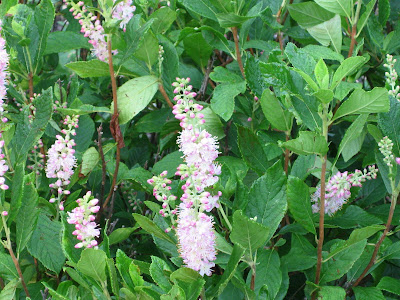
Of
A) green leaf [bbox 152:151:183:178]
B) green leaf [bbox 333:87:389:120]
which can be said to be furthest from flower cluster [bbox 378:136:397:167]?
green leaf [bbox 152:151:183:178]

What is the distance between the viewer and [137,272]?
110 cm

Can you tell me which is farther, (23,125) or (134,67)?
(134,67)

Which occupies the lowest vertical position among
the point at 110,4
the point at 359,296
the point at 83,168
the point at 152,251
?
the point at 152,251

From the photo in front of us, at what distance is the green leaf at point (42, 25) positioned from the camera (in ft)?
5.68

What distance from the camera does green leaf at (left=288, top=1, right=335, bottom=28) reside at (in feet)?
5.65

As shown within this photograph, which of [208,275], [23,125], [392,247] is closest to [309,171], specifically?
[392,247]

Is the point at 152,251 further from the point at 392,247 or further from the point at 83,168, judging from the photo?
the point at 392,247

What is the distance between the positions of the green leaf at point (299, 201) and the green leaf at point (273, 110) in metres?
0.20

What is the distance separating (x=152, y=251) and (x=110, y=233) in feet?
0.64

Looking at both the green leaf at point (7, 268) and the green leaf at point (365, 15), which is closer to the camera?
the green leaf at point (7, 268)

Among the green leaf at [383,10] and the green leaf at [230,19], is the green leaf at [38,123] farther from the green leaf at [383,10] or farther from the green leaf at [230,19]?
the green leaf at [383,10]

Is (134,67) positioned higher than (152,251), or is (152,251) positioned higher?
(134,67)

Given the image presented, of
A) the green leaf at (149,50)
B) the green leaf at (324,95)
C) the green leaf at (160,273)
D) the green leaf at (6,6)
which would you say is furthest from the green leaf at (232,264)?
the green leaf at (6,6)

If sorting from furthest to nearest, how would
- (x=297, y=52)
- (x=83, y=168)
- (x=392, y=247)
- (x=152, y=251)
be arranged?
(x=152, y=251)
(x=83, y=168)
(x=392, y=247)
(x=297, y=52)
